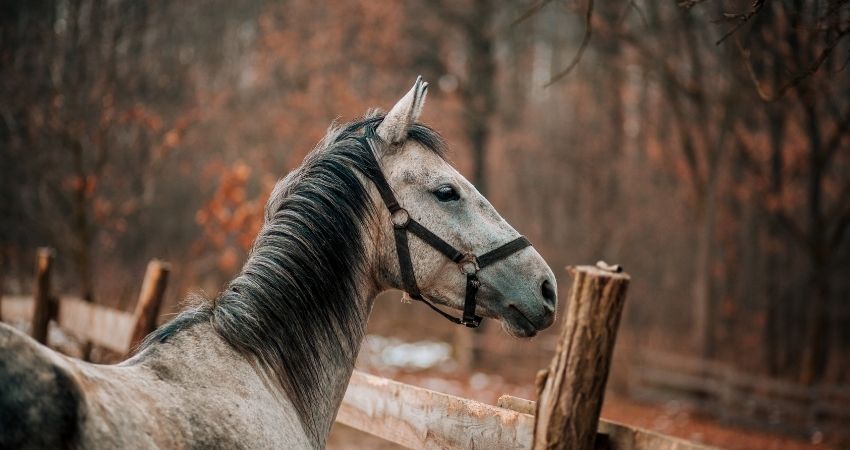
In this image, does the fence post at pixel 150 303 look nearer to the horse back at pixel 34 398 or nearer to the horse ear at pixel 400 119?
the horse ear at pixel 400 119

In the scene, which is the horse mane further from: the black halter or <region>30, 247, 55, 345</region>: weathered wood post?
<region>30, 247, 55, 345</region>: weathered wood post

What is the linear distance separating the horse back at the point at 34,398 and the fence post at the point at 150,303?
124 inches

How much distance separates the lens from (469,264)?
2953mm

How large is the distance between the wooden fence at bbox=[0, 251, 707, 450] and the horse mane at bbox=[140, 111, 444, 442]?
561 mm

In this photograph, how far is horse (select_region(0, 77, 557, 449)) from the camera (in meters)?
2.20

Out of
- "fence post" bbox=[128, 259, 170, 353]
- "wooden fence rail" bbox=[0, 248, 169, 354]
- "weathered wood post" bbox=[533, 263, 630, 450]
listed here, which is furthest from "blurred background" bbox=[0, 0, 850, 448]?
"weathered wood post" bbox=[533, 263, 630, 450]

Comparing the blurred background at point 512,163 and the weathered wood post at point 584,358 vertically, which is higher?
the blurred background at point 512,163

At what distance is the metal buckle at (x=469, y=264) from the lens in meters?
2.95

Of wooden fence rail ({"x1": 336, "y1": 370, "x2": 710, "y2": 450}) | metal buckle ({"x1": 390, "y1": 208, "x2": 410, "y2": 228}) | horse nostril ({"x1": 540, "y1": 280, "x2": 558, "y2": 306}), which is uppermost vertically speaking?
metal buckle ({"x1": 390, "y1": 208, "x2": 410, "y2": 228})

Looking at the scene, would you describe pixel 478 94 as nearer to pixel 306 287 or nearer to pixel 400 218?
pixel 400 218

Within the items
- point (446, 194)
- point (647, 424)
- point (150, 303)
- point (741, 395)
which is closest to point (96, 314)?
point (150, 303)

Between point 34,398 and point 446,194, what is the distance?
1738 millimetres

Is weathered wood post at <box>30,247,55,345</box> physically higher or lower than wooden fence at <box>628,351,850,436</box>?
lower

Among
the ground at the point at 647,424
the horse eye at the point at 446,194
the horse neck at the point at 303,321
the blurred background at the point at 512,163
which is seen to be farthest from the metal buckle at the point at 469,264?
the ground at the point at 647,424
